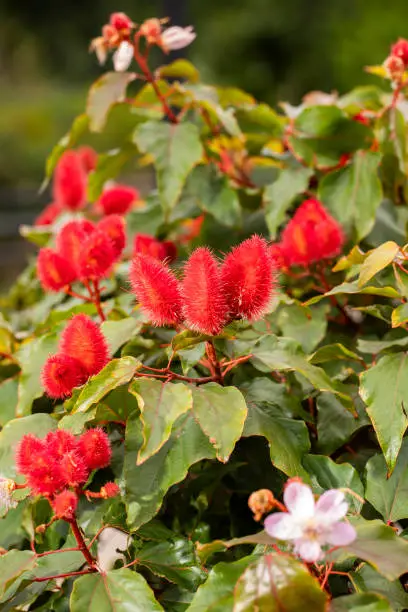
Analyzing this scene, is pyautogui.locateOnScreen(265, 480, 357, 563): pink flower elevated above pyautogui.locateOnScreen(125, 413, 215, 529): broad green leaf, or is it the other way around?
pyautogui.locateOnScreen(265, 480, 357, 563): pink flower

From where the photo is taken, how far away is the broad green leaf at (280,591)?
417 millimetres

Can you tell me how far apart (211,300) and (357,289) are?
0.52 feet

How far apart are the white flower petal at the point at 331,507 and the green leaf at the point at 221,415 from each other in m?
0.09

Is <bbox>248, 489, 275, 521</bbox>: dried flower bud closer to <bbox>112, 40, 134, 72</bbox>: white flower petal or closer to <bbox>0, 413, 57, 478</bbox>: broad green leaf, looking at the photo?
<bbox>0, 413, 57, 478</bbox>: broad green leaf

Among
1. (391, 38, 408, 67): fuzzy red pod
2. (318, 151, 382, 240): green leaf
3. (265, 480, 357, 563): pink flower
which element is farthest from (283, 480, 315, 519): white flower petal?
(391, 38, 408, 67): fuzzy red pod

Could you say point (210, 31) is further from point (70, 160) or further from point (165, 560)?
point (165, 560)

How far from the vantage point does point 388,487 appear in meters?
0.58

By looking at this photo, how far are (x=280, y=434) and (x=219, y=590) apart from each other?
0.16 meters

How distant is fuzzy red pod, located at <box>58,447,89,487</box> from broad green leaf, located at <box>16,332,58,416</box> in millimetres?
198

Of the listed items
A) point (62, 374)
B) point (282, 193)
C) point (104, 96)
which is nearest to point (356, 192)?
point (282, 193)

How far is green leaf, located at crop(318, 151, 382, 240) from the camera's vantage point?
86 cm

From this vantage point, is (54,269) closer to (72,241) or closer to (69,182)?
(72,241)

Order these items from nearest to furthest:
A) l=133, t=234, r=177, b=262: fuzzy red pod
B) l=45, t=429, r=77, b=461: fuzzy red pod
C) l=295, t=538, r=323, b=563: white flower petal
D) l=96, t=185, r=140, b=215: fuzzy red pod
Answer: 1. l=295, t=538, r=323, b=563: white flower petal
2. l=45, t=429, r=77, b=461: fuzzy red pod
3. l=133, t=234, r=177, b=262: fuzzy red pod
4. l=96, t=185, r=140, b=215: fuzzy red pod

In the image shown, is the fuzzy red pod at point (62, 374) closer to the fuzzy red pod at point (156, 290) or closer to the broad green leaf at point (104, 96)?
the fuzzy red pod at point (156, 290)
